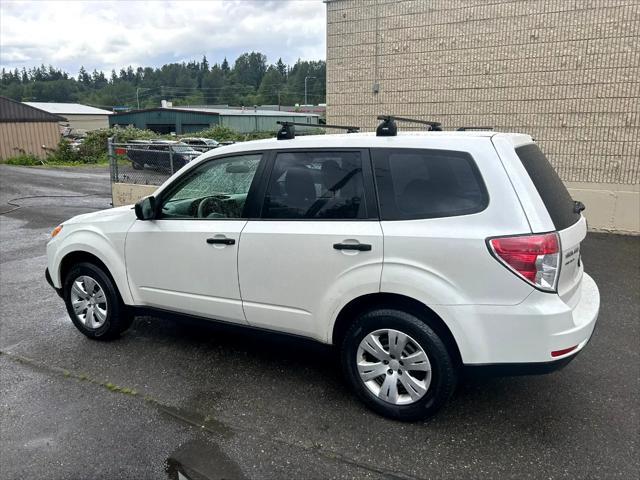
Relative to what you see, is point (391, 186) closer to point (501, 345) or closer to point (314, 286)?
point (314, 286)

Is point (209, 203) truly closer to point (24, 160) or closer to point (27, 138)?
point (24, 160)

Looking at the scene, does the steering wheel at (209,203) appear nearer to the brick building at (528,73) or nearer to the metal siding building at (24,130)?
the brick building at (528,73)

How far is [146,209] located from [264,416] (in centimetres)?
190

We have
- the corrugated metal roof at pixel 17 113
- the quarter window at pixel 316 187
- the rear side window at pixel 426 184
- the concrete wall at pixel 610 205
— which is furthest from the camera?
the corrugated metal roof at pixel 17 113

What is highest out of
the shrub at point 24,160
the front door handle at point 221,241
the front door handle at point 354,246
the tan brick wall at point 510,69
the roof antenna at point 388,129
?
the tan brick wall at point 510,69

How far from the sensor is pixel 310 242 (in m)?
3.40

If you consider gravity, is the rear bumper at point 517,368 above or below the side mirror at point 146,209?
below

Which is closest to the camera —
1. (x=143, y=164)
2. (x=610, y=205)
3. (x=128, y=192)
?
(x=610, y=205)

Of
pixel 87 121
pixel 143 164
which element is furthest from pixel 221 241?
pixel 87 121

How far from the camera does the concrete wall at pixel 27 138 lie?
110 ft

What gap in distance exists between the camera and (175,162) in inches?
490

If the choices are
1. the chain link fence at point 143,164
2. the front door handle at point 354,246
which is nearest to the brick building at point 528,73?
the chain link fence at point 143,164

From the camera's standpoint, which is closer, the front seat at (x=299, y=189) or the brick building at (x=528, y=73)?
the front seat at (x=299, y=189)

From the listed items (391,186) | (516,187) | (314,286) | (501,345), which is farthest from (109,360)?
(516,187)
